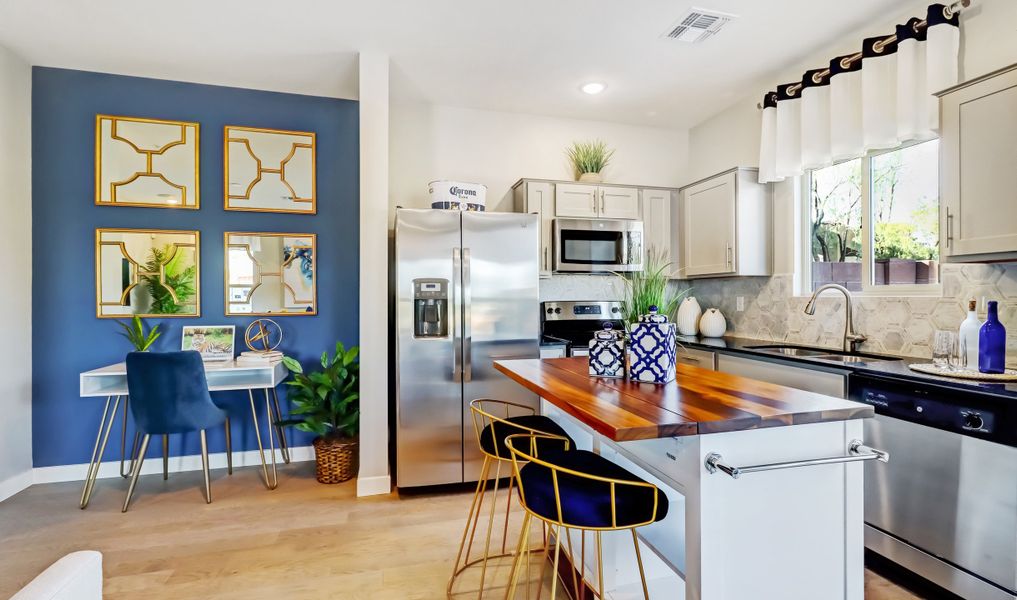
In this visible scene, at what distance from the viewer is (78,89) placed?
10.5 feet

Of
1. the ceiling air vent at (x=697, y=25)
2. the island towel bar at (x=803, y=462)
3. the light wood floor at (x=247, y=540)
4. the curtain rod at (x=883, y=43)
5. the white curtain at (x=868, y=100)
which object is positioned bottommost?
the light wood floor at (x=247, y=540)

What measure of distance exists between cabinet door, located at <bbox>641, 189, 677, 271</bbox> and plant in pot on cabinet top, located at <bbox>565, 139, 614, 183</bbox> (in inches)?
15.6

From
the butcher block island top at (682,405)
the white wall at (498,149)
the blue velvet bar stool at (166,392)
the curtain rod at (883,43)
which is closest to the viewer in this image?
the butcher block island top at (682,405)

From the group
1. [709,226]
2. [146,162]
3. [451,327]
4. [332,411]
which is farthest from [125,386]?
[709,226]

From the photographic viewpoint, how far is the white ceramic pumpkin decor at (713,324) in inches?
143

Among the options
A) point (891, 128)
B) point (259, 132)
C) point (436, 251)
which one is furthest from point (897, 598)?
point (259, 132)

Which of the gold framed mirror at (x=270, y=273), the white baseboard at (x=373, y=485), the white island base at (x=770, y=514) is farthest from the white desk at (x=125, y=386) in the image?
the white island base at (x=770, y=514)

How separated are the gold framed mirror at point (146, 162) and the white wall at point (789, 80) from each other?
12.9 ft

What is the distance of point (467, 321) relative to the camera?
9.92 feet

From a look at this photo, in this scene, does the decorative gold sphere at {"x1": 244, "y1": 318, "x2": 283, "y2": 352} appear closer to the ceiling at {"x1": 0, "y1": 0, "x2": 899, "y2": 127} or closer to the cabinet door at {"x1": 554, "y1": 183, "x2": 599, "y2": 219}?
the ceiling at {"x1": 0, "y1": 0, "x2": 899, "y2": 127}

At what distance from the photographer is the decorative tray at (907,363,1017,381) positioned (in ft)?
5.90

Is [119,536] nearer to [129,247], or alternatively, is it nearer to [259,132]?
[129,247]

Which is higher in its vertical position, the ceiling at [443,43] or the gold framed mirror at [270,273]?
the ceiling at [443,43]

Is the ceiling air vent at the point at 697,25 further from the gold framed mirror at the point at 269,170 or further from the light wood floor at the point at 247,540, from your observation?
the light wood floor at the point at 247,540
